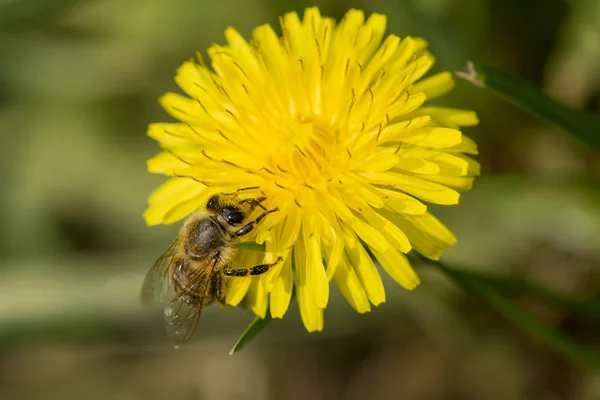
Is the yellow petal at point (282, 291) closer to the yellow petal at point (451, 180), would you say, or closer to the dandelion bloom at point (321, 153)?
the dandelion bloom at point (321, 153)

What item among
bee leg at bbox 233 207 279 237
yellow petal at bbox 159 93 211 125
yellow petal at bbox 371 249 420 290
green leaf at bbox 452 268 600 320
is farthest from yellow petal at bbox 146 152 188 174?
green leaf at bbox 452 268 600 320

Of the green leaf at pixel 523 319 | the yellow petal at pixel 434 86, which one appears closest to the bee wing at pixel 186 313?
the green leaf at pixel 523 319

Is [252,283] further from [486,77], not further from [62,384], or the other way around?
[62,384]

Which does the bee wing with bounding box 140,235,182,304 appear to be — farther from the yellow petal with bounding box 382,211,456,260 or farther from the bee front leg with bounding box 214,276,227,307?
the yellow petal with bounding box 382,211,456,260

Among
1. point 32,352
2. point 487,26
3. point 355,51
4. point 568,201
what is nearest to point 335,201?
point 355,51

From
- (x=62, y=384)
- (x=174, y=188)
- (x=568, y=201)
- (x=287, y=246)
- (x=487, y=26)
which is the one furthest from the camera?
(x=62, y=384)

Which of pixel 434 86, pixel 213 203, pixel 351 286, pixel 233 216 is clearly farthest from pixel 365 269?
pixel 434 86

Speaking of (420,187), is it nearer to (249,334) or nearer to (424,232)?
(424,232)
